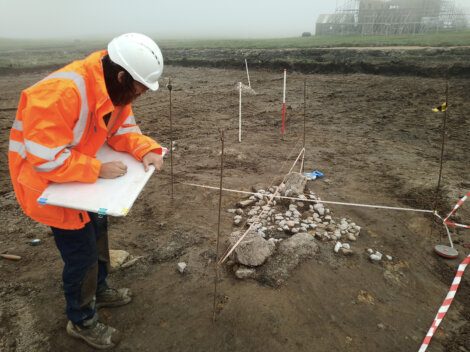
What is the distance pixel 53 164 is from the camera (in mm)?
1896

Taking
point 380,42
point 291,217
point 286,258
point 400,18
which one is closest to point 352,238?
point 291,217

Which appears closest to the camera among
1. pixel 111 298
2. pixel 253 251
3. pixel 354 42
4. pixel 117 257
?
pixel 111 298

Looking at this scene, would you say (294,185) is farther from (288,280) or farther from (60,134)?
(60,134)

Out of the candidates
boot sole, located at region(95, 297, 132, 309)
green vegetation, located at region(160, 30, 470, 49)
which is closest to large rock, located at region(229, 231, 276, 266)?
boot sole, located at region(95, 297, 132, 309)

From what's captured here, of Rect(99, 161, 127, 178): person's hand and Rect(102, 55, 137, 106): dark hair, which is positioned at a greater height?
Rect(102, 55, 137, 106): dark hair

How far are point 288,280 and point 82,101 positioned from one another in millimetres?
2499

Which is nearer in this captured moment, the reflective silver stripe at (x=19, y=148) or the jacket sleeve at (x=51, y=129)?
the jacket sleeve at (x=51, y=129)

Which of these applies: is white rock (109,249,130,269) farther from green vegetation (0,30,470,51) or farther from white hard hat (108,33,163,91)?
green vegetation (0,30,470,51)

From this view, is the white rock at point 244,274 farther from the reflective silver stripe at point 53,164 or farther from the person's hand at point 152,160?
the reflective silver stripe at point 53,164

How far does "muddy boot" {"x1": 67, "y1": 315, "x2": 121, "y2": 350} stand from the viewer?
265 cm

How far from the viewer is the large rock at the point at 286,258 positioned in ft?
11.0

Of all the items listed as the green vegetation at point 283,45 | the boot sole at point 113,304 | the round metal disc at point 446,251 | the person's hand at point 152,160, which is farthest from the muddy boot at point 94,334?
the green vegetation at point 283,45

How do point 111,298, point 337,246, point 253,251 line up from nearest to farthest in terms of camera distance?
point 111,298
point 253,251
point 337,246

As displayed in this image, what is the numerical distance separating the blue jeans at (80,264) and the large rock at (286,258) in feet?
5.24
